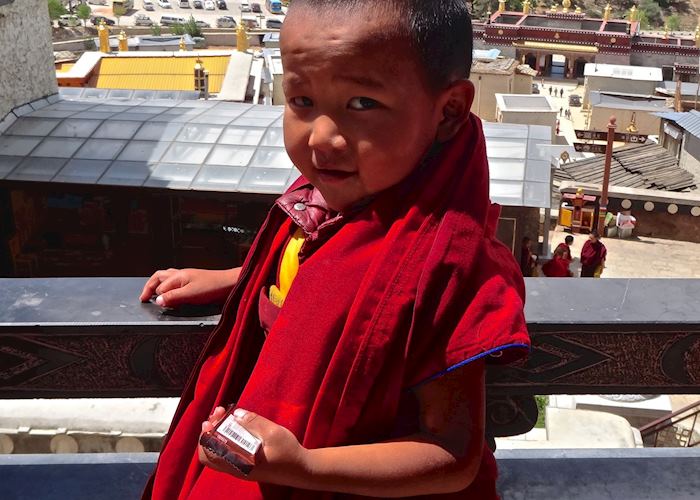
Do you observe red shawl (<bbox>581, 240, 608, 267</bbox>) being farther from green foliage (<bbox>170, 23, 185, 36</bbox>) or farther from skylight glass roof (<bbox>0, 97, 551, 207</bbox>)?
green foliage (<bbox>170, 23, 185, 36</bbox>)

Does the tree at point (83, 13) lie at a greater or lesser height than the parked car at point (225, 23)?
greater

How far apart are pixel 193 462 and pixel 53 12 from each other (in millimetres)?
51302

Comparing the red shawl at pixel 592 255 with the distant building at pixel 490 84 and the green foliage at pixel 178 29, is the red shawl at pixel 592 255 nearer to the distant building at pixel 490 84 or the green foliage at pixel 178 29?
the distant building at pixel 490 84

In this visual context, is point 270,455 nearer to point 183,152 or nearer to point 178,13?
point 183,152

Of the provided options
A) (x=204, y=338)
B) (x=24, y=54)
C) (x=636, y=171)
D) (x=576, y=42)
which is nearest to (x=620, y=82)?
(x=576, y=42)

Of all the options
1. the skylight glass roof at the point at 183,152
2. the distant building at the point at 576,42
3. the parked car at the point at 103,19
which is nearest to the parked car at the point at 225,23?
the parked car at the point at 103,19

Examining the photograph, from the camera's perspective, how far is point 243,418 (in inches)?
49.6

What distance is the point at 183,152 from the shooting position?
10.1 metres

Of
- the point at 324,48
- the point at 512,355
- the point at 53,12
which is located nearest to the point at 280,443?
the point at 512,355

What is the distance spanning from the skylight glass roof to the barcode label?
785 centimetres

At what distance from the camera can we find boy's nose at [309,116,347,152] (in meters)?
1.33

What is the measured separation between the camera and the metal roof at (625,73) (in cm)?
3197

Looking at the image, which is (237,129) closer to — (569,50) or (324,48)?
(324,48)

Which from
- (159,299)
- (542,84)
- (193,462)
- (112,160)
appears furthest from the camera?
(542,84)
